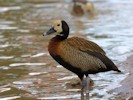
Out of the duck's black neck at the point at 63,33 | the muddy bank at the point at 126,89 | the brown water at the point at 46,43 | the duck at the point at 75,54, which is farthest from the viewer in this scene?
the brown water at the point at 46,43

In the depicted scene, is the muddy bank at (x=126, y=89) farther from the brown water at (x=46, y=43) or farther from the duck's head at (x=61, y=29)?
the duck's head at (x=61, y=29)

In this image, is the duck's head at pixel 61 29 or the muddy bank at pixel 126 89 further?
the muddy bank at pixel 126 89

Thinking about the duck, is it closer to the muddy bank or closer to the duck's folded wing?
the duck's folded wing

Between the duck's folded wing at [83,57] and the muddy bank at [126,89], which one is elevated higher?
the duck's folded wing at [83,57]

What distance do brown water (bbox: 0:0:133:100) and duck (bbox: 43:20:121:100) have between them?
0.91m

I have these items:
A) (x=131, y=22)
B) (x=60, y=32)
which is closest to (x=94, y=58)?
(x=60, y=32)

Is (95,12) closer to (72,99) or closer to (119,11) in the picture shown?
(119,11)

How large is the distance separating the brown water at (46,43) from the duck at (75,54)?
91 centimetres

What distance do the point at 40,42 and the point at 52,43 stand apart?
21.9 feet

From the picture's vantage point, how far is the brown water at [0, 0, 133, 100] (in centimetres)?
982

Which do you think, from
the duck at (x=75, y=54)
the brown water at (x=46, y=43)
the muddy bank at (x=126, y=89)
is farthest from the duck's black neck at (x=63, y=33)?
the muddy bank at (x=126, y=89)

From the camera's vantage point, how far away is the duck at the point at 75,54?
27.2 ft

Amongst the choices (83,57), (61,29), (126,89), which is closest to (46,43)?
(126,89)

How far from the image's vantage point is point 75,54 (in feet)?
27.3
